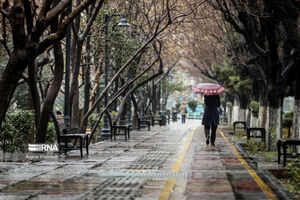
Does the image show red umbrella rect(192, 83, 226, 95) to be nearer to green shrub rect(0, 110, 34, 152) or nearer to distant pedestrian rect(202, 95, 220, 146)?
distant pedestrian rect(202, 95, 220, 146)

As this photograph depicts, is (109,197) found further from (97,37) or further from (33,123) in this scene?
(97,37)

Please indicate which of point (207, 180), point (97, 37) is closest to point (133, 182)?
point (207, 180)

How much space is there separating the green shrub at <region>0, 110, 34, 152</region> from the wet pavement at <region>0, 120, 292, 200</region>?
1.86m

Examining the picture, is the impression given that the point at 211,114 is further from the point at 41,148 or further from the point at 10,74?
the point at 10,74

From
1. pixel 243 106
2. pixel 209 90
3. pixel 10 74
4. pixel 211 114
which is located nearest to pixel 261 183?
pixel 10 74

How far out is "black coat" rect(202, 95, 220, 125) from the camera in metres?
19.5

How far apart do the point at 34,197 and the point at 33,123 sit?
9.88 m

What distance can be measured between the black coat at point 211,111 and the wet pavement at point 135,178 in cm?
341

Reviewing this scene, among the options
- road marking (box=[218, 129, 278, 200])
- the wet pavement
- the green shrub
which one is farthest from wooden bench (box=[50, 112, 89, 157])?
road marking (box=[218, 129, 278, 200])

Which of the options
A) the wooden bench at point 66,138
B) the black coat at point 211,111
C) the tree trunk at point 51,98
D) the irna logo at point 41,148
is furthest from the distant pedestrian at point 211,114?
the tree trunk at point 51,98

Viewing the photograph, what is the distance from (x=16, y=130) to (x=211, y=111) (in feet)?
21.7

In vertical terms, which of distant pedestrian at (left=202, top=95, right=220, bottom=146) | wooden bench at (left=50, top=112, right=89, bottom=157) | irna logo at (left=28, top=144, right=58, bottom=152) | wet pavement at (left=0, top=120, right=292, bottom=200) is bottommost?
wet pavement at (left=0, top=120, right=292, bottom=200)

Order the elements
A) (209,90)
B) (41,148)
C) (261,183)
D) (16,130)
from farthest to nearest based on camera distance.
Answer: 1. (209,90)
2. (16,130)
3. (41,148)
4. (261,183)

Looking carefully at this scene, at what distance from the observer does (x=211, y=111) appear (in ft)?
64.3
